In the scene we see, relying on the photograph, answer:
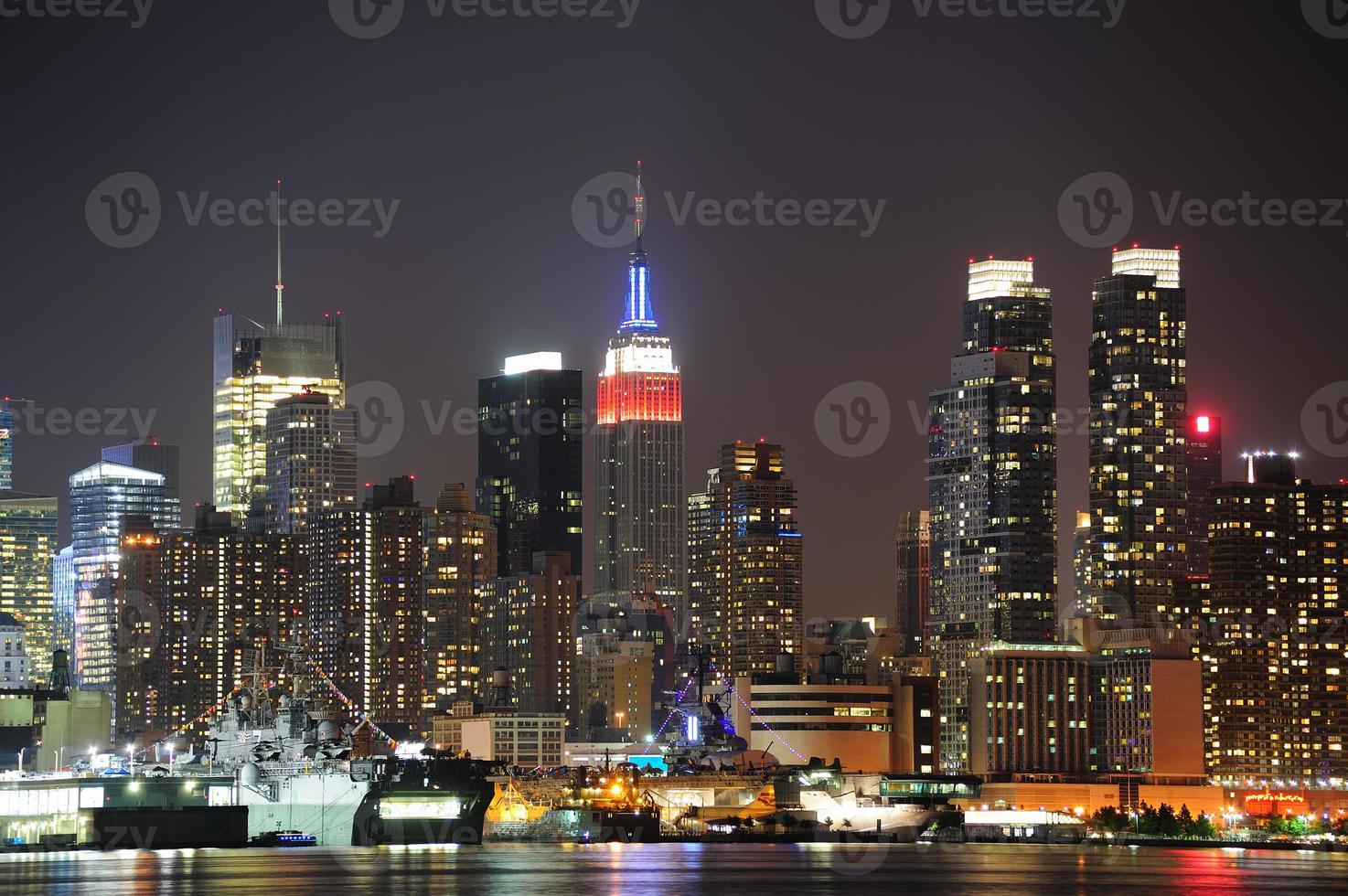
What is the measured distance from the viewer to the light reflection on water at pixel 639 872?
121 m

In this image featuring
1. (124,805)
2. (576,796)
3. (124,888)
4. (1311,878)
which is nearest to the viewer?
(124,888)

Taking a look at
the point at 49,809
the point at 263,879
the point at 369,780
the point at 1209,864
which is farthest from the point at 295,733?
the point at 1209,864

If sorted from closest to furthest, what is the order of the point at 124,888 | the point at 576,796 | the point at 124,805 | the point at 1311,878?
the point at 124,888 → the point at 1311,878 → the point at 124,805 → the point at 576,796

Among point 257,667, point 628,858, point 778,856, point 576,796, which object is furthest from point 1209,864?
point 257,667

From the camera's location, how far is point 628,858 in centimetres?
15275

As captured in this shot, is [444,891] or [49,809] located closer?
[444,891]

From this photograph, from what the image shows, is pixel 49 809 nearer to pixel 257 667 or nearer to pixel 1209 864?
pixel 257 667

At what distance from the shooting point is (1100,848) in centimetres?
19362

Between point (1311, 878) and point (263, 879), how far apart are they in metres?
63.1

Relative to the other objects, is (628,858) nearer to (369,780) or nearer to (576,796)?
(369,780)

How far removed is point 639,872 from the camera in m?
136

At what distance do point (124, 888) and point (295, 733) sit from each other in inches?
1571

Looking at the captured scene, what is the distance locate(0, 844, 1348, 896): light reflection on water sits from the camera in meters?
121

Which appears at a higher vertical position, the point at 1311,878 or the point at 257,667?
the point at 257,667
